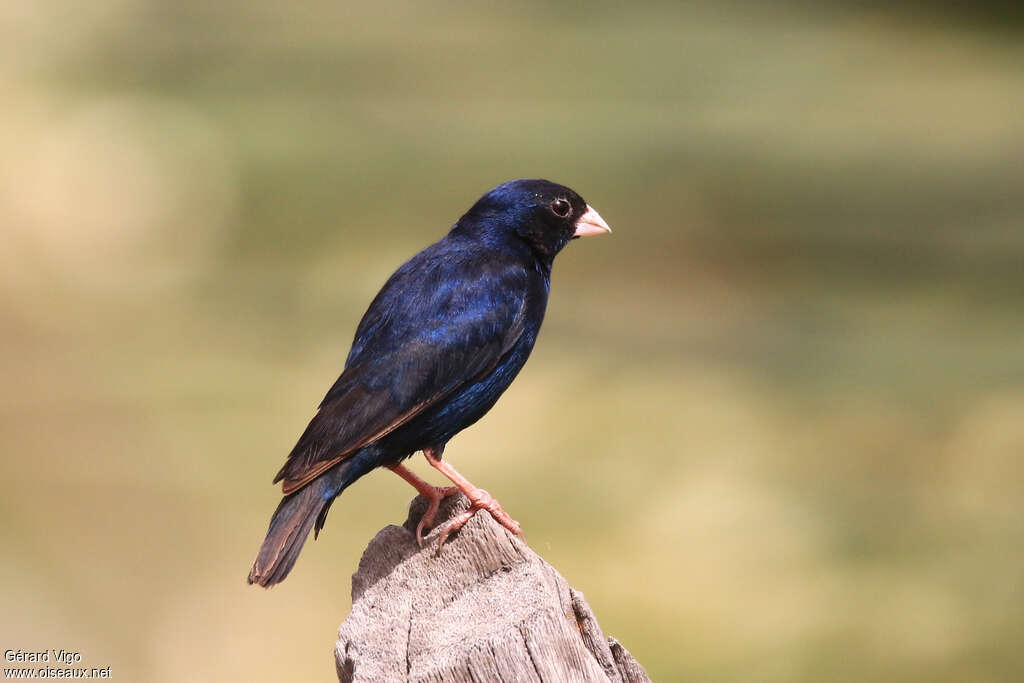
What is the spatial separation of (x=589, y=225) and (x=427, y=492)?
131cm

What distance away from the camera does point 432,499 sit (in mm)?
3920

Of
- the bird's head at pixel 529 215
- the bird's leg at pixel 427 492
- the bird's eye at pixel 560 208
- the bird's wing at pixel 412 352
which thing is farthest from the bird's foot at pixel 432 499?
the bird's eye at pixel 560 208

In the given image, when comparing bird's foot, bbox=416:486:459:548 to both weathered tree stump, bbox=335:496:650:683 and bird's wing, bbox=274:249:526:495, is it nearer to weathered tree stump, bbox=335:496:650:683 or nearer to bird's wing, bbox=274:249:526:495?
weathered tree stump, bbox=335:496:650:683

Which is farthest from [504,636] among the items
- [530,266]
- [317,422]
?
[530,266]

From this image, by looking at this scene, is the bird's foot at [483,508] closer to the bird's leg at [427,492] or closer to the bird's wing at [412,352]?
the bird's leg at [427,492]

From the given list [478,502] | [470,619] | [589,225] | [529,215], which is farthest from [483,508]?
[589,225]

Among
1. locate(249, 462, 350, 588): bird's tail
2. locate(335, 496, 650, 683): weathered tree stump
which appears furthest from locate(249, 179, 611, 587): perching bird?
locate(335, 496, 650, 683): weathered tree stump

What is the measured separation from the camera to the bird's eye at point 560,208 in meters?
4.58

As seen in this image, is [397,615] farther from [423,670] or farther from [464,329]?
[464,329]

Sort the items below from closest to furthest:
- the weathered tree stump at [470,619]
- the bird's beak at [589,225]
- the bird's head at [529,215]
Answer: the weathered tree stump at [470,619] → the bird's head at [529,215] → the bird's beak at [589,225]

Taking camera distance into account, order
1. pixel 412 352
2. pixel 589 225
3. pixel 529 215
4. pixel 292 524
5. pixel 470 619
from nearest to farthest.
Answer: pixel 470 619 < pixel 292 524 < pixel 412 352 < pixel 529 215 < pixel 589 225

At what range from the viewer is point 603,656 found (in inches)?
121

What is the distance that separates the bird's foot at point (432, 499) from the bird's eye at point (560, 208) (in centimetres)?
119

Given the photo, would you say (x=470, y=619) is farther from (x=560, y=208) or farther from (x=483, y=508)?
(x=560, y=208)
